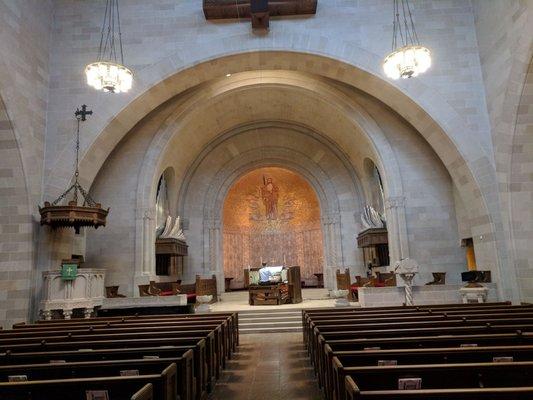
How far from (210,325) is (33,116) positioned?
7.69 meters

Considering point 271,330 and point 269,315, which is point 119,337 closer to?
point 271,330

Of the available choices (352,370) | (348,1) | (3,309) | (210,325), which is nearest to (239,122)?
(348,1)

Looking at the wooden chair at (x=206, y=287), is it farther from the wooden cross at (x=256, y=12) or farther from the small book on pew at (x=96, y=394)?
the small book on pew at (x=96, y=394)

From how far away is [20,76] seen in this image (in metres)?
9.21

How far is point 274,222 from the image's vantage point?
20047mm

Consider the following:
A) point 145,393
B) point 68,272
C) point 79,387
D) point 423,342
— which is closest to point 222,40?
point 68,272

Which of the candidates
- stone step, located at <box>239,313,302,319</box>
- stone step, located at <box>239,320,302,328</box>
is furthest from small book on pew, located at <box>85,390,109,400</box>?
stone step, located at <box>239,313,302,319</box>

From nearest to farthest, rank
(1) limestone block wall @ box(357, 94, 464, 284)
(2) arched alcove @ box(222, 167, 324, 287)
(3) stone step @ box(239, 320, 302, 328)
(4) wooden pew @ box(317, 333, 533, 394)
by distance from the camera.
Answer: (4) wooden pew @ box(317, 333, 533, 394), (3) stone step @ box(239, 320, 302, 328), (1) limestone block wall @ box(357, 94, 464, 284), (2) arched alcove @ box(222, 167, 324, 287)

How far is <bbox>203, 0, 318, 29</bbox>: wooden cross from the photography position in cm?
1018

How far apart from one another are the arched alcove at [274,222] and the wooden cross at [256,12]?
31.2 feet

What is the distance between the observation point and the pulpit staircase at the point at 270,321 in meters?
8.96

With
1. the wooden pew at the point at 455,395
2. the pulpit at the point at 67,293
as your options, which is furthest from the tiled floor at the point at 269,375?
the pulpit at the point at 67,293

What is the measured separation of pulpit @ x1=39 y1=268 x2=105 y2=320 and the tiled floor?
3.81 m

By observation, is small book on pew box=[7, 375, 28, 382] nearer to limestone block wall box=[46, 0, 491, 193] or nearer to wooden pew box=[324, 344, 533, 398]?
wooden pew box=[324, 344, 533, 398]
